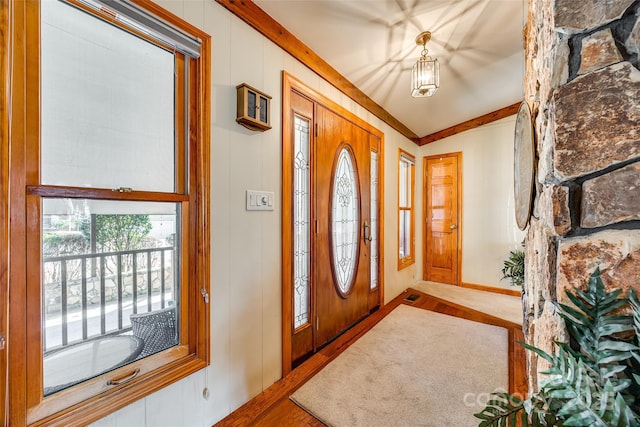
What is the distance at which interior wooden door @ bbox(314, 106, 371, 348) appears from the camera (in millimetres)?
2211

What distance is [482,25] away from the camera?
1.96 meters

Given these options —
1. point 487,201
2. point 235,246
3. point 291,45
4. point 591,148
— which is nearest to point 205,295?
point 235,246

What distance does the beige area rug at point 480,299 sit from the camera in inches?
117

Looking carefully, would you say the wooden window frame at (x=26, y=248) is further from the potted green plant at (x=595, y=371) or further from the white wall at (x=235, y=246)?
the potted green plant at (x=595, y=371)

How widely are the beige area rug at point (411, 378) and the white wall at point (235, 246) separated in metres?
0.42

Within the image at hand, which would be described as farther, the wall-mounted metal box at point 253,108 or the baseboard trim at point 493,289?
the baseboard trim at point 493,289

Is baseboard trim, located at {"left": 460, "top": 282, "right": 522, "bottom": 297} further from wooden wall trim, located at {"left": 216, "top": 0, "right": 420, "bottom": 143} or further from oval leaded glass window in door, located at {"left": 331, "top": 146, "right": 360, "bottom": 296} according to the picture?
wooden wall trim, located at {"left": 216, "top": 0, "right": 420, "bottom": 143}

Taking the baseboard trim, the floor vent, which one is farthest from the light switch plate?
the baseboard trim

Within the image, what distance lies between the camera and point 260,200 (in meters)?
1.65

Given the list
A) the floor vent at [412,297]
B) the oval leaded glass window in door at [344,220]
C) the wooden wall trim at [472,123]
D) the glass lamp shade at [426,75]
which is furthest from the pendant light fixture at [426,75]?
the floor vent at [412,297]

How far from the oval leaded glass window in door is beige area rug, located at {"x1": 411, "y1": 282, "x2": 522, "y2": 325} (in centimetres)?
179

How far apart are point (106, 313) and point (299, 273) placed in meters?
1.20

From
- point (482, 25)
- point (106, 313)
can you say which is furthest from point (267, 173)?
→ point (482, 25)

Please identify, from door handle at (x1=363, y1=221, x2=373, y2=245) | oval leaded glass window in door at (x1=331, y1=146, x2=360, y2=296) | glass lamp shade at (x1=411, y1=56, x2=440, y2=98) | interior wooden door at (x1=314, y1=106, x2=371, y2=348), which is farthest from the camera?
door handle at (x1=363, y1=221, x2=373, y2=245)
